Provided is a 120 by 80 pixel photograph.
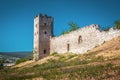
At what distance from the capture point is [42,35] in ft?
151

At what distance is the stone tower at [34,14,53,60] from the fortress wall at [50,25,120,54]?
8.29ft

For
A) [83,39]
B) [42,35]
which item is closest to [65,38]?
[83,39]

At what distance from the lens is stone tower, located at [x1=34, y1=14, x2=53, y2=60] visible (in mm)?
45906

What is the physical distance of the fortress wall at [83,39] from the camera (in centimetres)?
3105

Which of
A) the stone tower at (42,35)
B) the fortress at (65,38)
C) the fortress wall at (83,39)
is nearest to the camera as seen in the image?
the fortress wall at (83,39)

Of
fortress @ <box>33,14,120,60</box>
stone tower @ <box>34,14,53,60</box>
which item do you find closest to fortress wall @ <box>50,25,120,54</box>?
fortress @ <box>33,14,120,60</box>

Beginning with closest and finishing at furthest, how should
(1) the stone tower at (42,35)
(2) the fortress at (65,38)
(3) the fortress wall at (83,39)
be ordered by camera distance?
(3) the fortress wall at (83,39) < (2) the fortress at (65,38) < (1) the stone tower at (42,35)

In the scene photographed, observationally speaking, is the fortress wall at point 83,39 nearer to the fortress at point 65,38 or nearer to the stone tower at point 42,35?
the fortress at point 65,38

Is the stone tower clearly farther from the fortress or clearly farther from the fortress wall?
the fortress wall

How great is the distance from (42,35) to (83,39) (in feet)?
41.7

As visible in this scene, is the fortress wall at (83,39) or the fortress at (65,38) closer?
the fortress wall at (83,39)

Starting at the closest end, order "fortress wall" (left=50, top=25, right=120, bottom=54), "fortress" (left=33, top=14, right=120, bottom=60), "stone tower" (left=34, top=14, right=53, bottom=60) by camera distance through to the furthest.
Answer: "fortress wall" (left=50, top=25, right=120, bottom=54) → "fortress" (left=33, top=14, right=120, bottom=60) → "stone tower" (left=34, top=14, right=53, bottom=60)

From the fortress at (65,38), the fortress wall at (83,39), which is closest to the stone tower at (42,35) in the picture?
the fortress at (65,38)

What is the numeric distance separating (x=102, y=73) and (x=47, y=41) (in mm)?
33872
